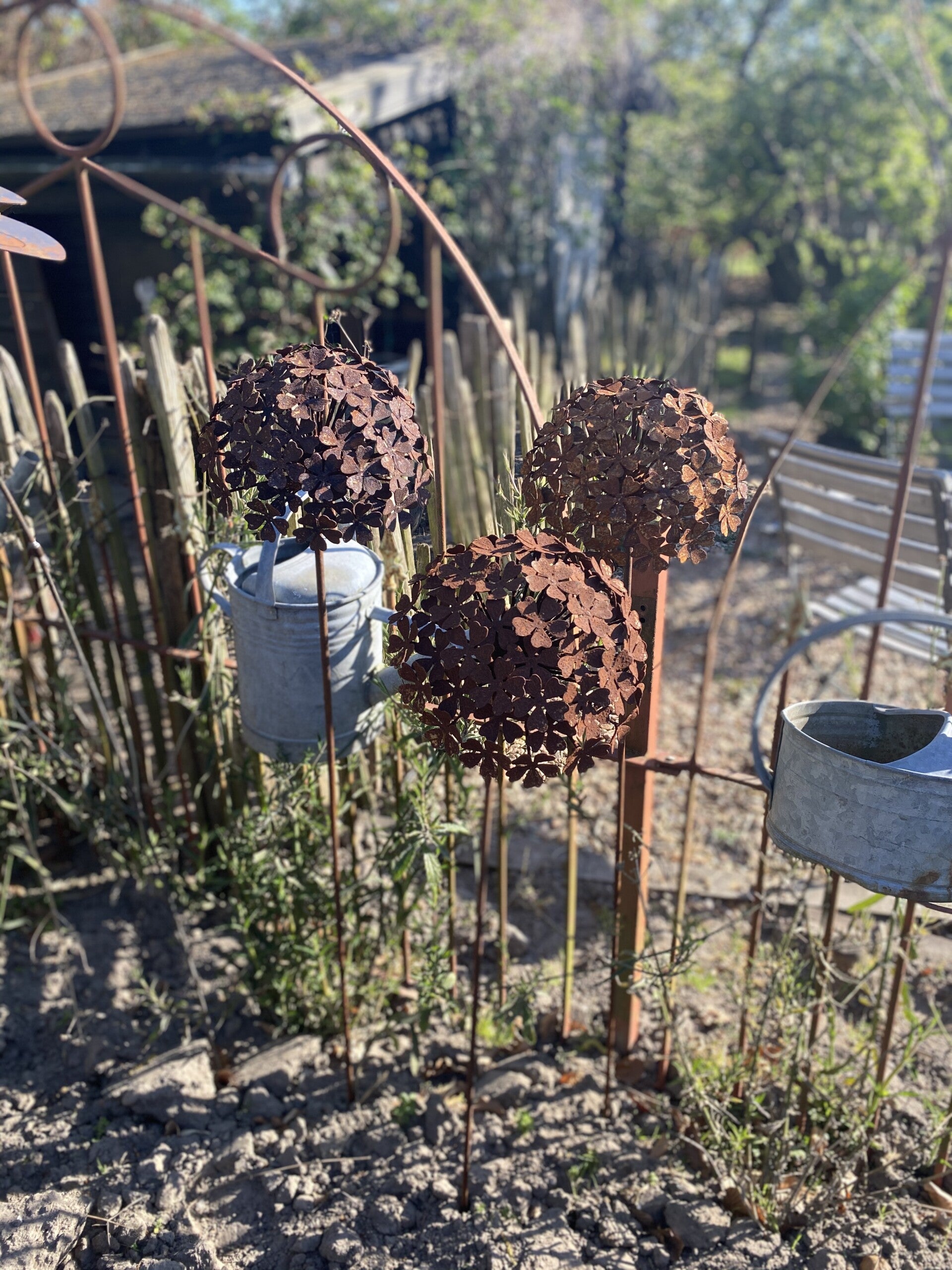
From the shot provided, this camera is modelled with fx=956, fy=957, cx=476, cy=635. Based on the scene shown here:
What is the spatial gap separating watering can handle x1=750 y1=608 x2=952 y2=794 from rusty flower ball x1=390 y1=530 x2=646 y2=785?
0.20 meters

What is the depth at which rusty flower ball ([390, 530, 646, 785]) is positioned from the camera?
1.32m

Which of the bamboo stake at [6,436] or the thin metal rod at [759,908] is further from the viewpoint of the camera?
the bamboo stake at [6,436]

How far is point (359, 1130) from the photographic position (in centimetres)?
209

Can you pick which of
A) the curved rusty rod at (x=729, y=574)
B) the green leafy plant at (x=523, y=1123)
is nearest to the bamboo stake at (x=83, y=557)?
the green leafy plant at (x=523, y=1123)

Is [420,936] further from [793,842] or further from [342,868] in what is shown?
[793,842]

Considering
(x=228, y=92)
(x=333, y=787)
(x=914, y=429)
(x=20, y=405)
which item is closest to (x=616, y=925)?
(x=333, y=787)

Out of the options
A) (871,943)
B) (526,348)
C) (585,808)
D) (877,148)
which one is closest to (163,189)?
(526,348)

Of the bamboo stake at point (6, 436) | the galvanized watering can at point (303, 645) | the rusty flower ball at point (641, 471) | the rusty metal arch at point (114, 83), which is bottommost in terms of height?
the galvanized watering can at point (303, 645)

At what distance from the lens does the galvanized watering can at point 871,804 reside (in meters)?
1.28

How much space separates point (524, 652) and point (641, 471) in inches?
14.8

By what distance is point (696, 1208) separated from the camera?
1891mm

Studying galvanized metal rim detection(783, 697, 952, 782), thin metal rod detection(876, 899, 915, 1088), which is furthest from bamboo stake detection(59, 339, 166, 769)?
thin metal rod detection(876, 899, 915, 1088)

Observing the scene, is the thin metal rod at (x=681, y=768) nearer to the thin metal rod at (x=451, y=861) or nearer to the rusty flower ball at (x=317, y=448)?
the thin metal rod at (x=451, y=861)

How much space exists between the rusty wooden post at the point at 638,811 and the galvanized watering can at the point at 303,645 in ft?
1.56
